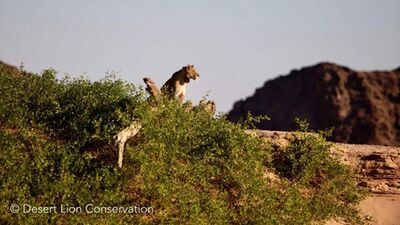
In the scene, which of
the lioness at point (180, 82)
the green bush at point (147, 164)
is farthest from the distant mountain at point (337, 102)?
the lioness at point (180, 82)

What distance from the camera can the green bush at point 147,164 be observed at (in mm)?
16109

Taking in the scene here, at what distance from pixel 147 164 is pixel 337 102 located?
7406 cm

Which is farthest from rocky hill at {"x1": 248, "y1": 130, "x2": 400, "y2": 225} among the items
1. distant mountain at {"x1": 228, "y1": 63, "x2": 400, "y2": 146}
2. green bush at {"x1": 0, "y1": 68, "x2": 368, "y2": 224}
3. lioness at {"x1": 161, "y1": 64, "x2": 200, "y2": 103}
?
distant mountain at {"x1": 228, "y1": 63, "x2": 400, "y2": 146}

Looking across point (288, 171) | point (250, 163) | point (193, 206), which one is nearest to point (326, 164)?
point (288, 171)

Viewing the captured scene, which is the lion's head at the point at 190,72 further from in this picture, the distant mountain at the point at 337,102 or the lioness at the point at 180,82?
the distant mountain at the point at 337,102

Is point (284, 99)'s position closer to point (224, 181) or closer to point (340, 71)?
point (340, 71)

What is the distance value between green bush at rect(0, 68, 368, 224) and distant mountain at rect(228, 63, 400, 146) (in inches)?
2395

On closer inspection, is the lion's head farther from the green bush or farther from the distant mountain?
the distant mountain

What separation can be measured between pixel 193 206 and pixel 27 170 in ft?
16.6

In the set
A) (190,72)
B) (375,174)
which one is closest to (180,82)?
(190,72)

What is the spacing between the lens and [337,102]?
87.0 meters

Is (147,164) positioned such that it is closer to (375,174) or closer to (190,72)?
(190,72)

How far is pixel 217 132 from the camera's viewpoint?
20344 mm

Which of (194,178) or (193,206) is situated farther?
(194,178)
